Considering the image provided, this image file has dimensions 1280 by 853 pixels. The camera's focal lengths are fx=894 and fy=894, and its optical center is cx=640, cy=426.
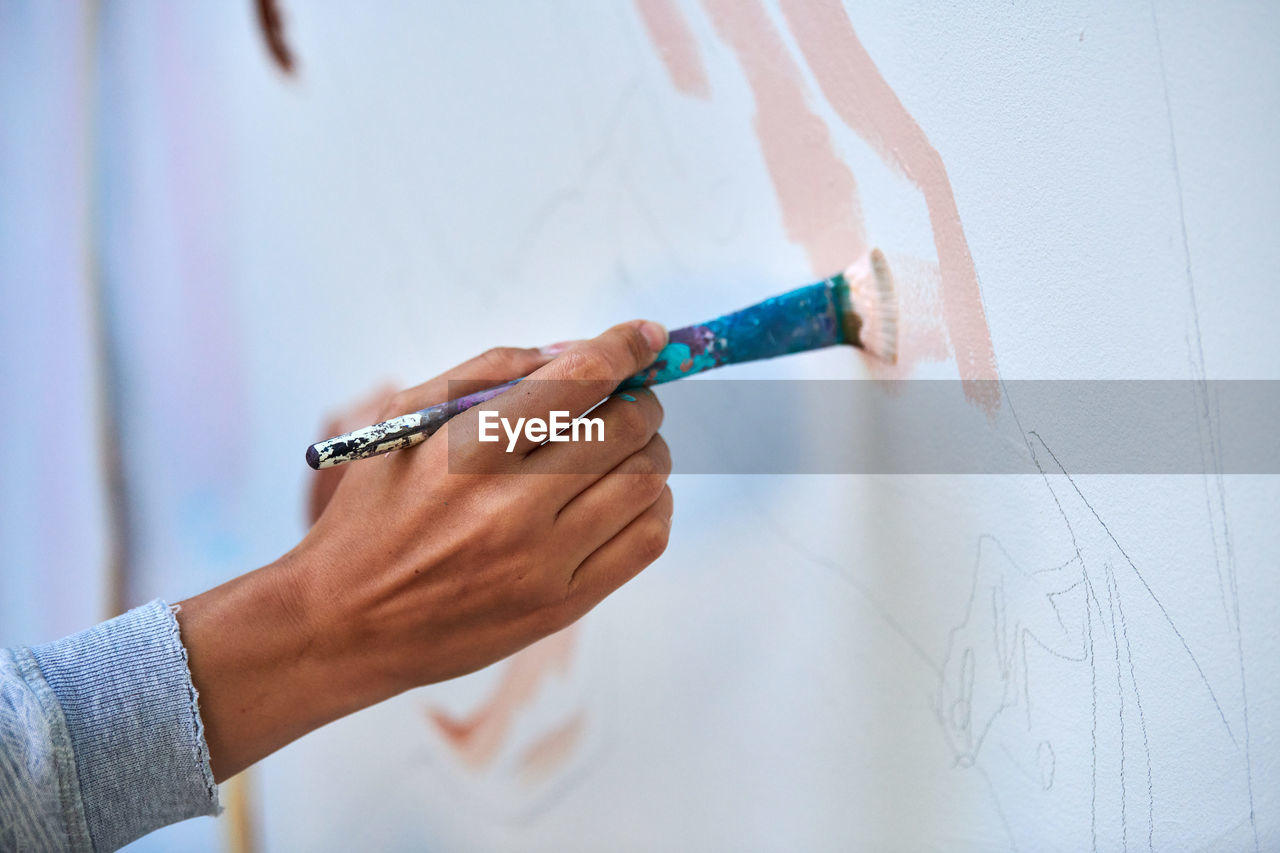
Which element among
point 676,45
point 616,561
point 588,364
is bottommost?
point 616,561

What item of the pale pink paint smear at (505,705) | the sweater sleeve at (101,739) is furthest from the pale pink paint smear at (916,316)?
the sweater sleeve at (101,739)

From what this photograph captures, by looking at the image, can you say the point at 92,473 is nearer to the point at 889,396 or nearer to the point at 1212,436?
the point at 889,396

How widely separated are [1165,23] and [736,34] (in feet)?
0.89

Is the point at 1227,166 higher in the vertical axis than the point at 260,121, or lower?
lower

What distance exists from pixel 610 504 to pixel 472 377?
5.0 inches

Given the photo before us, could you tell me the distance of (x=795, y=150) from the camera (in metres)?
0.59

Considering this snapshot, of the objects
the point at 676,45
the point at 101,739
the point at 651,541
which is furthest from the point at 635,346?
the point at 101,739

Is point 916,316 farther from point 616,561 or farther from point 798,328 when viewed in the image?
point 616,561

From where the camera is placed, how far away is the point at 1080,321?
448 mm

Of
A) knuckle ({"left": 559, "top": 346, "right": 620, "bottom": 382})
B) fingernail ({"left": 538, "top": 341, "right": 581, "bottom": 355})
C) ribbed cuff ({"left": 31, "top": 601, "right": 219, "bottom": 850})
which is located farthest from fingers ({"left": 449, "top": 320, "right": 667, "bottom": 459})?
ribbed cuff ({"left": 31, "top": 601, "right": 219, "bottom": 850})

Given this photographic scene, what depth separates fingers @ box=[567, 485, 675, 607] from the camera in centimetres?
53

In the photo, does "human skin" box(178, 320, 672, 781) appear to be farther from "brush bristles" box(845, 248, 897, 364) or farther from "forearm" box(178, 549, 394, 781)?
"brush bristles" box(845, 248, 897, 364)

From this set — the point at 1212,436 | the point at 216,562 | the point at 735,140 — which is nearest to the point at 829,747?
the point at 1212,436

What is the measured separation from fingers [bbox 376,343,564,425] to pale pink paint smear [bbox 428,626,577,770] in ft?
0.68
